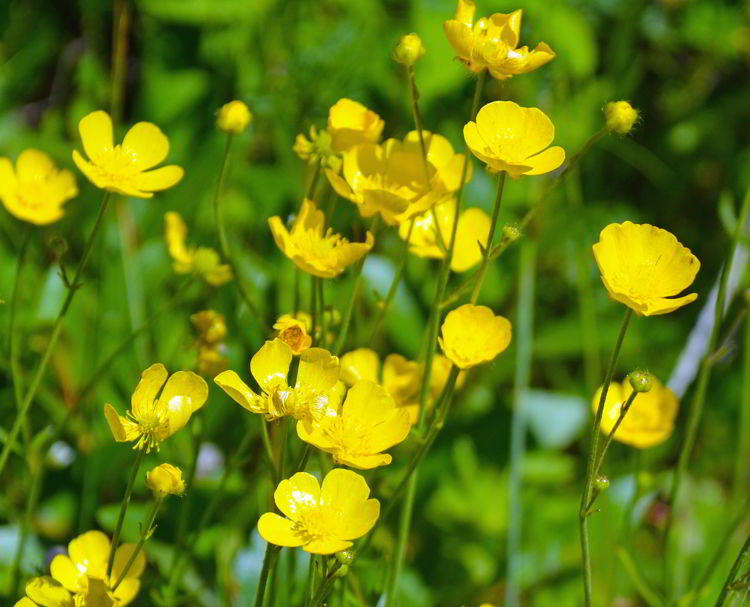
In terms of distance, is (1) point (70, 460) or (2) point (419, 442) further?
(1) point (70, 460)

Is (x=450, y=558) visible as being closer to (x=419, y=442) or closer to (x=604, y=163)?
(x=419, y=442)

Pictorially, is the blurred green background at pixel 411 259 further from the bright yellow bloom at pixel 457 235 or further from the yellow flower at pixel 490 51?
the yellow flower at pixel 490 51

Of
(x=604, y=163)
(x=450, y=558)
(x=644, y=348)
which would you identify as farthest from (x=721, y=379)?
(x=450, y=558)

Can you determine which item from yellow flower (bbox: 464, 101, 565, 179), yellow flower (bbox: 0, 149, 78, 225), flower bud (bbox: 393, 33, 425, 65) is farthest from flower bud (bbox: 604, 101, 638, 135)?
yellow flower (bbox: 0, 149, 78, 225)

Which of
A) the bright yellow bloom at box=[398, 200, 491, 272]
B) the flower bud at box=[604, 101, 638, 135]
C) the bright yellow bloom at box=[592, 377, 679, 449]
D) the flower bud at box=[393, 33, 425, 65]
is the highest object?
the flower bud at box=[393, 33, 425, 65]

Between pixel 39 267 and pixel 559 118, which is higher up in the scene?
pixel 559 118

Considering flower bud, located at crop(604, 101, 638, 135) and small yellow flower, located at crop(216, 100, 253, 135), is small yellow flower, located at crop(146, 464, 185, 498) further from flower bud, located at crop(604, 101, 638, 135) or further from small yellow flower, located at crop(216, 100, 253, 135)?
flower bud, located at crop(604, 101, 638, 135)
